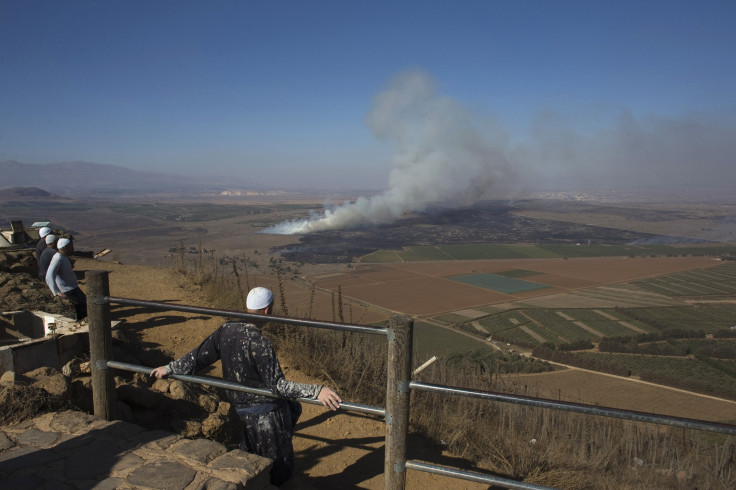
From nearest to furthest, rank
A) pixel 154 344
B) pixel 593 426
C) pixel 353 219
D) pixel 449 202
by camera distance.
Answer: pixel 593 426
pixel 154 344
pixel 353 219
pixel 449 202

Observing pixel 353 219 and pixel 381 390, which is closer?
pixel 381 390

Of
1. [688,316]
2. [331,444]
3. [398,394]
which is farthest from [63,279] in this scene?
[688,316]

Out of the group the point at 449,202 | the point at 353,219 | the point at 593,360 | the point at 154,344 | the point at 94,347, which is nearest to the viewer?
the point at 94,347

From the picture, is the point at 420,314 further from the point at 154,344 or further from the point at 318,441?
the point at 318,441

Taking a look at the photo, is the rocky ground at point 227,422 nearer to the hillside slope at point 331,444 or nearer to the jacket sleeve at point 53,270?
the hillside slope at point 331,444

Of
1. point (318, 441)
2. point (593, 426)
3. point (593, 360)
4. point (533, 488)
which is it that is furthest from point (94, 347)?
point (593, 360)

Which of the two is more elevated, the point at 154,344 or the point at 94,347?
the point at 94,347
